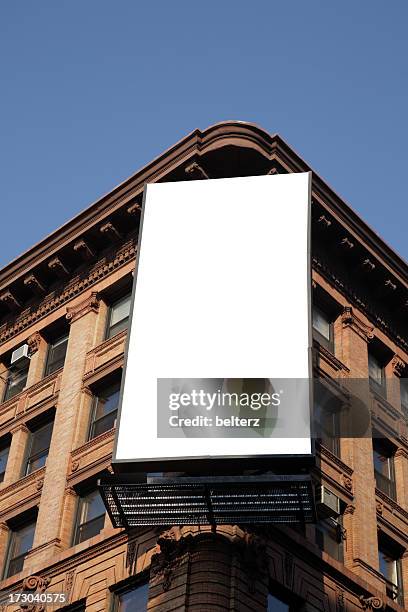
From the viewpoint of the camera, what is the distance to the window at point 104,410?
106 ft

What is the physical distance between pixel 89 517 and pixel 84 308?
812 centimetres

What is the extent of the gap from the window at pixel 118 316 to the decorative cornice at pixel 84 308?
539mm

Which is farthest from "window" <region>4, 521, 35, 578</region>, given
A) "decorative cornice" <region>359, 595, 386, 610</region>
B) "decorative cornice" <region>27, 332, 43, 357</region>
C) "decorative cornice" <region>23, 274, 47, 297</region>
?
"decorative cornice" <region>23, 274, 47, 297</region>

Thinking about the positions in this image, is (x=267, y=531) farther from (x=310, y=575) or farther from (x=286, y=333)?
(x=286, y=333)

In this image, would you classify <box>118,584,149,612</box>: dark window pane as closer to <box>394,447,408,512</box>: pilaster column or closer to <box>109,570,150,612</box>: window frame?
<box>109,570,150,612</box>: window frame

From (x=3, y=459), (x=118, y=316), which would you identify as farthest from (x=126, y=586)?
(x=118, y=316)

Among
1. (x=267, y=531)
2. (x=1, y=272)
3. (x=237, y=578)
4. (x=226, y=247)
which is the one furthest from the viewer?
(x=1, y=272)

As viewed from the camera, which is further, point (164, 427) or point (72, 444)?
point (72, 444)

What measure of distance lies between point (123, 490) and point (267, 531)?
11.7 ft

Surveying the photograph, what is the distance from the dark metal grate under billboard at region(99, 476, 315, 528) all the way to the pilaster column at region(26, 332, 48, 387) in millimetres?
10980

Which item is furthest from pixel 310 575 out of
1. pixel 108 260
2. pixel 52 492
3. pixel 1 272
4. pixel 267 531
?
pixel 1 272

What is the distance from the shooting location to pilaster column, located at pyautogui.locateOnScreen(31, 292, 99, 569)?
3020cm

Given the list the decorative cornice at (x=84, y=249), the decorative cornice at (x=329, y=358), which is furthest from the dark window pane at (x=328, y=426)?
the decorative cornice at (x=84, y=249)

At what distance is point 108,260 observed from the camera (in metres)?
37.5
